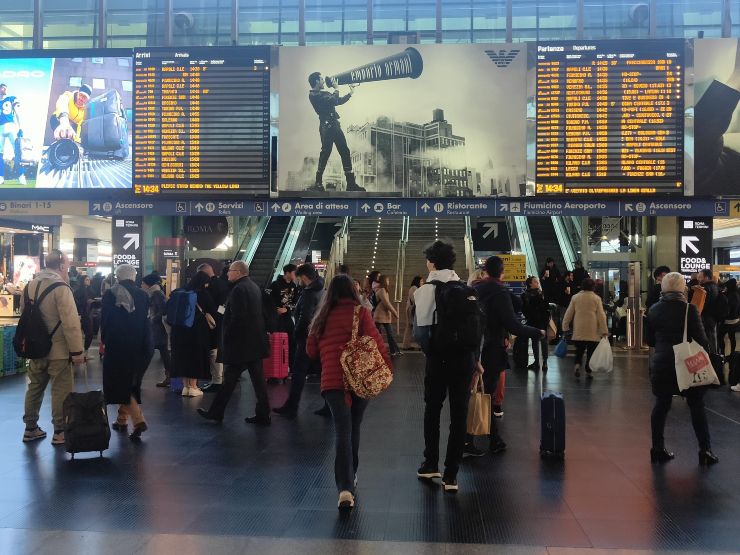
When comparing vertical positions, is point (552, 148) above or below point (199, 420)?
above

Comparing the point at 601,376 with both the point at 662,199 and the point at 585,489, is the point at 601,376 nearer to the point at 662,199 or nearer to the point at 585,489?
the point at 662,199

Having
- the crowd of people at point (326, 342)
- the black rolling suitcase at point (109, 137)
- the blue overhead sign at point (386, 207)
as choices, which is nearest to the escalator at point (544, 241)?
the blue overhead sign at point (386, 207)

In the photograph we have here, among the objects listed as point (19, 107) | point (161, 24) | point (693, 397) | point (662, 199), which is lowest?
point (693, 397)

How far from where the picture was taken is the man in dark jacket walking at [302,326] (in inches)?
328

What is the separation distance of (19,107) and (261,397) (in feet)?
29.3

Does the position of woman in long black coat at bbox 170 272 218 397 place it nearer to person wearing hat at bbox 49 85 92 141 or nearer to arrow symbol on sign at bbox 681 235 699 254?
person wearing hat at bbox 49 85 92 141

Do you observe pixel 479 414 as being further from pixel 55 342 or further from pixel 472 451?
pixel 55 342

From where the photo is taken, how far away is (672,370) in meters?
6.35

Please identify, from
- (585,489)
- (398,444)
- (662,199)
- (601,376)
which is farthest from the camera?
(662,199)

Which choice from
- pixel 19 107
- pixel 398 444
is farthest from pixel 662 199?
pixel 19 107

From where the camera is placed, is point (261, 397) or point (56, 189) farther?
point (56, 189)

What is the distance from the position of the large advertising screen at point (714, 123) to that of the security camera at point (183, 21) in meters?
9.89

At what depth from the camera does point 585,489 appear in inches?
219

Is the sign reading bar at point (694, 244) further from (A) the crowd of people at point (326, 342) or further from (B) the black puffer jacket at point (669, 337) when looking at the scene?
(B) the black puffer jacket at point (669, 337)
